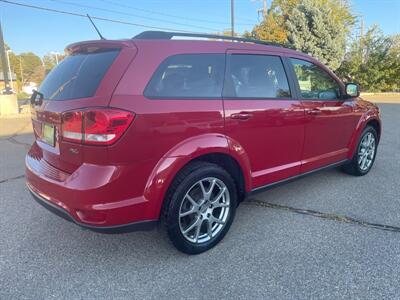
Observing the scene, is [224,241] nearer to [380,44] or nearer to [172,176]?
[172,176]

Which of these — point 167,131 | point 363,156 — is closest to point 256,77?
point 167,131

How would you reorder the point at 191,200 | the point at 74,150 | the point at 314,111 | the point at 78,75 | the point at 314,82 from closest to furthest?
the point at 74,150, the point at 78,75, the point at 191,200, the point at 314,111, the point at 314,82

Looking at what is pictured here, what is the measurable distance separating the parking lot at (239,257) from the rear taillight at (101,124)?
3.50ft

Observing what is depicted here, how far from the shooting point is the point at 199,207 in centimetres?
271

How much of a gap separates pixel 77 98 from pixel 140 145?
0.59 meters

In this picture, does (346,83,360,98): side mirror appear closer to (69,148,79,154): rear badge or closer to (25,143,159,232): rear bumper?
(25,143,159,232): rear bumper

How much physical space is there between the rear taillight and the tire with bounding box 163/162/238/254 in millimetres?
615

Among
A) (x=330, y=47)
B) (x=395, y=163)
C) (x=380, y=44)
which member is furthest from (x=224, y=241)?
(x=380, y=44)

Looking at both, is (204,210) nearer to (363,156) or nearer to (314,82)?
(314,82)

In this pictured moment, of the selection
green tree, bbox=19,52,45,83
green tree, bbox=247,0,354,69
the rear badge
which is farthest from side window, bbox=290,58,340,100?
green tree, bbox=19,52,45,83

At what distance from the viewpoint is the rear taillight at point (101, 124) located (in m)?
2.14

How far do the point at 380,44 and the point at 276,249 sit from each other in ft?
84.9

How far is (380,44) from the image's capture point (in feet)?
77.5

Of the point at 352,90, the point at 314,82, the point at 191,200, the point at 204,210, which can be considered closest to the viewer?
the point at 191,200
